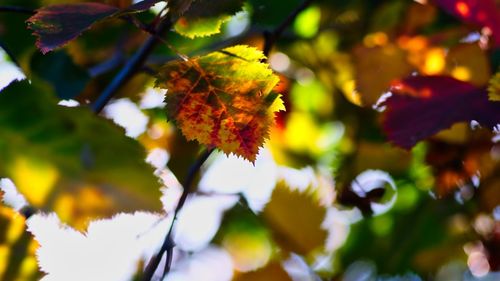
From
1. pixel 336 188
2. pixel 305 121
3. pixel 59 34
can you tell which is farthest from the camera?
pixel 305 121

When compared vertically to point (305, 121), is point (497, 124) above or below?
above

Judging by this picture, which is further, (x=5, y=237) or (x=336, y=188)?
(x=336, y=188)

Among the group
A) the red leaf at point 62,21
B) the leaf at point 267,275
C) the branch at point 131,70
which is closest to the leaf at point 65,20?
the red leaf at point 62,21

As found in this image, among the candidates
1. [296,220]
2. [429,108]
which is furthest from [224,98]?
[296,220]

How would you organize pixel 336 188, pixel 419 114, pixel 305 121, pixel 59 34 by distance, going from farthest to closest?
pixel 305 121, pixel 336 188, pixel 419 114, pixel 59 34

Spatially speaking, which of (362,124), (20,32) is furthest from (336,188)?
(20,32)

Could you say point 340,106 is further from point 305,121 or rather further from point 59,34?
point 59,34
